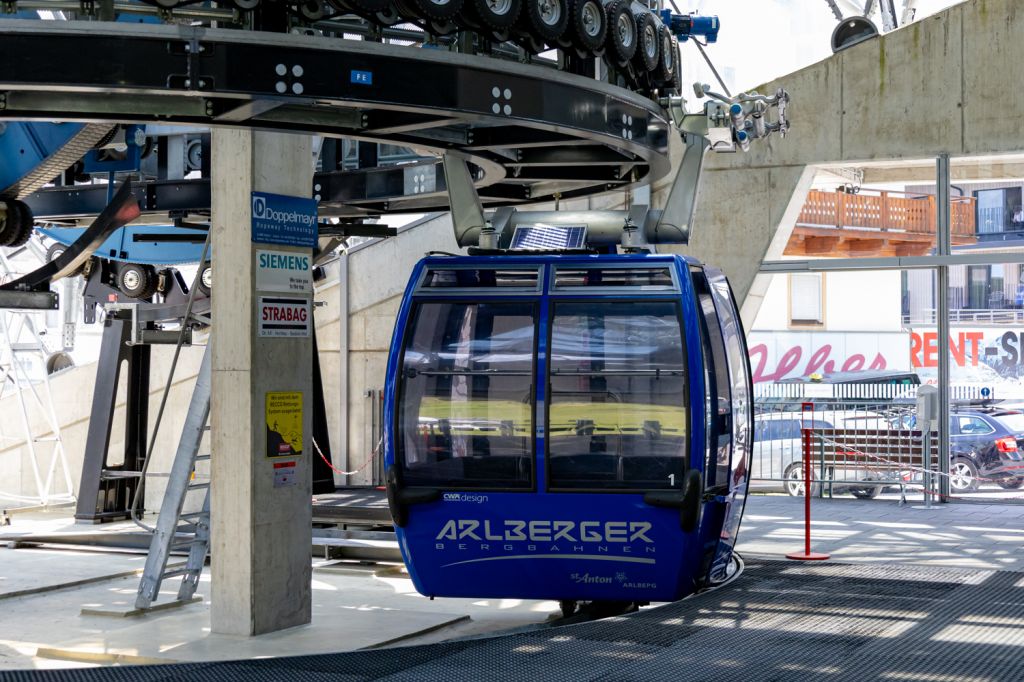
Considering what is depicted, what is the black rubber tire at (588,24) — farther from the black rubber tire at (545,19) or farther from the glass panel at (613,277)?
the glass panel at (613,277)

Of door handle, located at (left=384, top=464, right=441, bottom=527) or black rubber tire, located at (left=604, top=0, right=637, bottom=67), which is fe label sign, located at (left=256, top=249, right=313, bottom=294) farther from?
black rubber tire, located at (left=604, top=0, right=637, bottom=67)

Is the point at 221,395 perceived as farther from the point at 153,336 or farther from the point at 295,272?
the point at 153,336

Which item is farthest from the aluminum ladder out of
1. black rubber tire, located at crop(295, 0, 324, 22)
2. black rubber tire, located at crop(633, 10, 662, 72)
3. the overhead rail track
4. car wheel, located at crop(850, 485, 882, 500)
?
car wheel, located at crop(850, 485, 882, 500)

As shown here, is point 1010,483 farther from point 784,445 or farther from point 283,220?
point 283,220

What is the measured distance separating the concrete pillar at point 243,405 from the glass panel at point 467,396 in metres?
0.90

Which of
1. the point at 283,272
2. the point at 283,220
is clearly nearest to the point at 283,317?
the point at 283,272

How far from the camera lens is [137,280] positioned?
18.3 metres

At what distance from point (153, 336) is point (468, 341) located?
636cm

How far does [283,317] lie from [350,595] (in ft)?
11.1

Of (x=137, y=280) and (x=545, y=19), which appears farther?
(x=137, y=280)

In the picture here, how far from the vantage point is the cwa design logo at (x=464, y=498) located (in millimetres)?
8633

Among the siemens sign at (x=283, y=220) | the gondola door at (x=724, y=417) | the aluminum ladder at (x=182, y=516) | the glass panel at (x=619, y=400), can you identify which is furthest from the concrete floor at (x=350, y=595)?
the siemens sign at (x=283, y=220)

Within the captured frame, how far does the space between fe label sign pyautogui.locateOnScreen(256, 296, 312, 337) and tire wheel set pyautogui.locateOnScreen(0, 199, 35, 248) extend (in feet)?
8.14

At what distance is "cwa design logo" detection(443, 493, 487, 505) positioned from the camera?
8633mm
